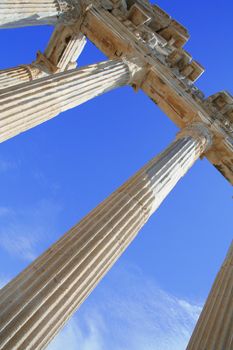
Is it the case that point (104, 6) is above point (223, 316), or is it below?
above

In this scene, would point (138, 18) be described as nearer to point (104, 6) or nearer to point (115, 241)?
point (104, 6)

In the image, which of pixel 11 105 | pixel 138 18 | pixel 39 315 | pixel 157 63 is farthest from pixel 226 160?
pixel 39 315

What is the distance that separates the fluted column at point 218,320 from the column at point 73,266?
10.7 feet

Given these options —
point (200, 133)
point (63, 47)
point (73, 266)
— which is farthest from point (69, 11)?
point (73, 266)

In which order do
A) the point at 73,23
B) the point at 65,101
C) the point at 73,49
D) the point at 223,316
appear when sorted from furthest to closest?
the point at 73,49 < the point at 73,23 < the point at 65,101 < the point at 223,316

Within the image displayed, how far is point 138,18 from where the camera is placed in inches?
958

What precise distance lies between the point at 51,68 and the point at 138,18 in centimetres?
681

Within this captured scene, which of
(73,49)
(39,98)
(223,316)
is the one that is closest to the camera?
(223,316)

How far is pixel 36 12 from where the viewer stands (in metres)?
17.7

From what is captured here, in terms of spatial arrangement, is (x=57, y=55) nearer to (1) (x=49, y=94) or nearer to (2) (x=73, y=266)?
(1) (x=49, y=94)

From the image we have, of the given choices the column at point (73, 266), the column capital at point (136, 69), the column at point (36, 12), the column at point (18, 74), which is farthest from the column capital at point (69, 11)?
the column at point (73, 266)

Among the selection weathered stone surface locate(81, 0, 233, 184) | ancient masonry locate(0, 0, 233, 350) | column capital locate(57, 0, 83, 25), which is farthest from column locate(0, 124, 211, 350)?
column capital locate(57, 0, 83, 25)

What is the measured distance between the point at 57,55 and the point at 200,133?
12.5 m

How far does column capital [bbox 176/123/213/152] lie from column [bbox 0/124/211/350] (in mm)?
4998
